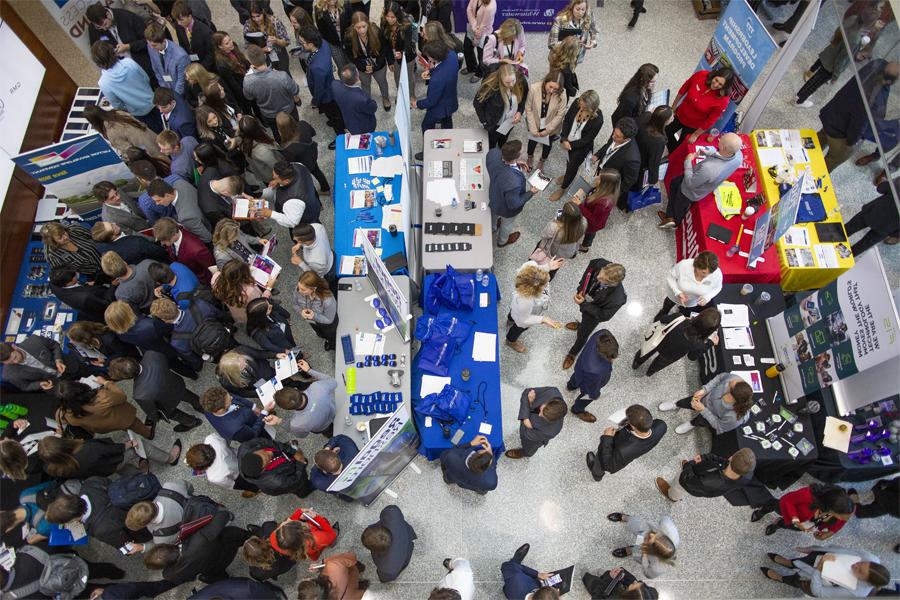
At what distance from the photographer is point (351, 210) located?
651cm

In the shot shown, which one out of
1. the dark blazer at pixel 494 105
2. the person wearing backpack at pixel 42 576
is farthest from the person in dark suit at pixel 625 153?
the person wearing backpack at pixel 42 576

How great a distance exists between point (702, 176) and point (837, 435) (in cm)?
311

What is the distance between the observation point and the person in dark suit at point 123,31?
7240mm

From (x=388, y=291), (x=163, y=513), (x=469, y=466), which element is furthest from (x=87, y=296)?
(x=469, y=466)

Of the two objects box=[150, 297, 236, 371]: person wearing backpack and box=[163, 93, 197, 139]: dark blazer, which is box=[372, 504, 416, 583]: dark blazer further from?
box=[163, 93, 197, 139]: dark blazer

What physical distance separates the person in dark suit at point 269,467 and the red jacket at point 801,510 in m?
4.72

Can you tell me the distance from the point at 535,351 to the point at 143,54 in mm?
7045

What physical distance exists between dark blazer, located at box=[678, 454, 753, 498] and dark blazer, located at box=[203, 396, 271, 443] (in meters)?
4.13

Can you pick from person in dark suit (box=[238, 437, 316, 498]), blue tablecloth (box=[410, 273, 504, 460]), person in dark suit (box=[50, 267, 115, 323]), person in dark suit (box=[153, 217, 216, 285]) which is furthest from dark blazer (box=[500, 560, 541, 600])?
person in dark suit (box=[50, 267, 115, 323])

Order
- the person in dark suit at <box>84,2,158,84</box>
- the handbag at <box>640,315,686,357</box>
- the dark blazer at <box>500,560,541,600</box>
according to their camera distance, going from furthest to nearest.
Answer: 1. the person in dark suit at <box>84,2,158,84</box>
2. the handbag at <box>640,315,686,357</box>
3. the dark blazer at <box>500,560,541,600</box>

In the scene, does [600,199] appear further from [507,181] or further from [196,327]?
[196,327]

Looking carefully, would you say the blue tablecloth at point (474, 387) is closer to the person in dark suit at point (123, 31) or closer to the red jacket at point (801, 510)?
the red jacket at point (801, 510)

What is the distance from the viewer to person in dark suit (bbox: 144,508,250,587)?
4.38m

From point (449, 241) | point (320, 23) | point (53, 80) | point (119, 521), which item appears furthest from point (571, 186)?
point (53, 80)
